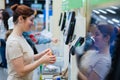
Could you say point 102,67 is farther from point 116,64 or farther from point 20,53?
point 20,53

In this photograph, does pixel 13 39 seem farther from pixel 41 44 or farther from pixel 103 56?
Result: pixel 41 44

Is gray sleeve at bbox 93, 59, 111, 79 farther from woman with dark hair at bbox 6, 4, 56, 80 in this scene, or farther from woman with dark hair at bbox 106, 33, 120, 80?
woman with dark hair at bbox 6, 4, 56, 80

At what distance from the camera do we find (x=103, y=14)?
0.96 metres

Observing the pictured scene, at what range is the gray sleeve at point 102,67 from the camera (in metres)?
0.85

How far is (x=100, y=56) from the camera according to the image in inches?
38.7

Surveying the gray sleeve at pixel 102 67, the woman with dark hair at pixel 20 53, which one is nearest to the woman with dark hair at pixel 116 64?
the gray sleeve at pixel 102 67

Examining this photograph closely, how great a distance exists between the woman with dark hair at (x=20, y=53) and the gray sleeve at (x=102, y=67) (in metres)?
1.12

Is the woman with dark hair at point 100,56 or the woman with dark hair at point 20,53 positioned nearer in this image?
the woman with dark hair at point 100,56

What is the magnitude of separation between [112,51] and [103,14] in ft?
0.62

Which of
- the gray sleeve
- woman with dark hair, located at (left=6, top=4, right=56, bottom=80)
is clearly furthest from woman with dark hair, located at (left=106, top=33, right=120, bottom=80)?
woman with dark hair, located at (left=6, top=4, right=56, bottom=80)

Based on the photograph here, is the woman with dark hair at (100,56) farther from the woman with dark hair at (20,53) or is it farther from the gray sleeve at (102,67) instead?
the woman with dark hair at (20,53)

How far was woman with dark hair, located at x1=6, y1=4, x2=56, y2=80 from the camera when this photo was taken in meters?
2.12

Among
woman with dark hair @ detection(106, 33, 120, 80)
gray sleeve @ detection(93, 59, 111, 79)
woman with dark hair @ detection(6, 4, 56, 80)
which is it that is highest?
woman with dark hair @ detection(106, 33, 120, 80)

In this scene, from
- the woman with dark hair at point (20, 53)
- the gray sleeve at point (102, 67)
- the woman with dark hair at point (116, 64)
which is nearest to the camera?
the woman with dark hair at point (116, 64)
